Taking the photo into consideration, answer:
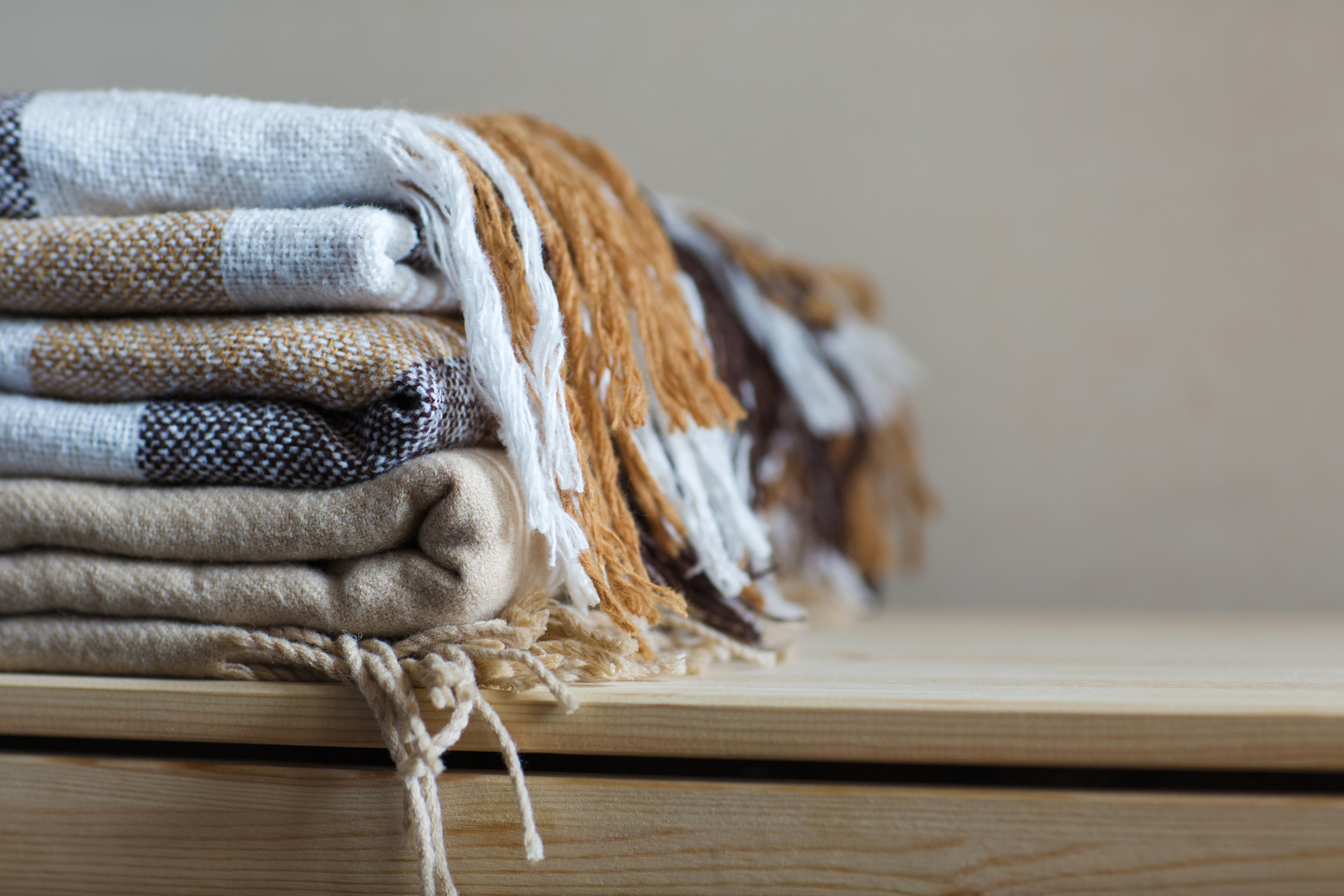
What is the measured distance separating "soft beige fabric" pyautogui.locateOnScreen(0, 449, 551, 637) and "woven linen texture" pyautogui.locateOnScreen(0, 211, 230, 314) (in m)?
0.09

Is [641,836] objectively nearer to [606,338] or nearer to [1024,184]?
[606,338]

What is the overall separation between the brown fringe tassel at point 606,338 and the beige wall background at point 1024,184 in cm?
56

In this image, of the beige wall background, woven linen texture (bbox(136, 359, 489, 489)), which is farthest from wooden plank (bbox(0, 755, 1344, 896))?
the beige wall background

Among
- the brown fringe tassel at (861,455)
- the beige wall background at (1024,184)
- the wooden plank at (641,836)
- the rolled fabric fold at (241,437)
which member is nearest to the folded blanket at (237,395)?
the rolled fabric fold at (241,437)

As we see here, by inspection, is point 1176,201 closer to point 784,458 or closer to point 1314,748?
point 784,458

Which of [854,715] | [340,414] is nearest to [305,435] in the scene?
[340,414]

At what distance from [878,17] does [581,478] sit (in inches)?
31.0

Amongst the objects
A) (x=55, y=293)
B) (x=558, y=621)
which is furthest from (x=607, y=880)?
(x=55, y=293)

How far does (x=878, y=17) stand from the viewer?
3.35ft

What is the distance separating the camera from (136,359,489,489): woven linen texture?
416mm

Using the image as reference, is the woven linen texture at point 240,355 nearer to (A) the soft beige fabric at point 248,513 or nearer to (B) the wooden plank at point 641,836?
(A) the soft beige fabric at point 248,513

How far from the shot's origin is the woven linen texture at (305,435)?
1.36ft

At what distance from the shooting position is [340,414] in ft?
1.43

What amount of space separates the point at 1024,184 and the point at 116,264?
2.82ft
